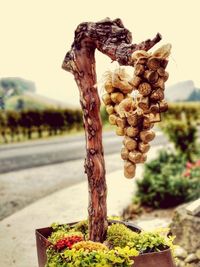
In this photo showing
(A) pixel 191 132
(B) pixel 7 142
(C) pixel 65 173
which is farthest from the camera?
(B) pixel 7 142

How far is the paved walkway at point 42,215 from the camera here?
19.0 ft

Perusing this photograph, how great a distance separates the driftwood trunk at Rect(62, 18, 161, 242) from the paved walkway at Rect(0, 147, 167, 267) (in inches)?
88.4

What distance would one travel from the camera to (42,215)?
7.65 metres

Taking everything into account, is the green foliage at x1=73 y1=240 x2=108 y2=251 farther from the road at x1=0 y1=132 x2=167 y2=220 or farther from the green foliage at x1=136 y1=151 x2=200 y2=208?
the green foliage at x1=136 y1=151 x2=200 y2=208

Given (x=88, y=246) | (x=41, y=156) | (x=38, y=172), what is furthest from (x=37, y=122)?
(x=88, y=246)

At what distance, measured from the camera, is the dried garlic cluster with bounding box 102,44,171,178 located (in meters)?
2.70

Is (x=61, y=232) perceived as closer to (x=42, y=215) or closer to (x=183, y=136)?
(x=42, y=215)

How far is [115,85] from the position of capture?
3164mm

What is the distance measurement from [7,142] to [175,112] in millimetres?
18348

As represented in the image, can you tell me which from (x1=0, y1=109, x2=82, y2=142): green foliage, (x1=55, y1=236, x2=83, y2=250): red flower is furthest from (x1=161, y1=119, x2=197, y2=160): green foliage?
(x1=0, y1=109, x2=82, y2=142): green foliage

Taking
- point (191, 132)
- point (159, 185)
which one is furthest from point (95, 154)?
point (191, 132)

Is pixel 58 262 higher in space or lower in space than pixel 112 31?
lower

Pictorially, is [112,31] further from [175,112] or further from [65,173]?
[175,112]

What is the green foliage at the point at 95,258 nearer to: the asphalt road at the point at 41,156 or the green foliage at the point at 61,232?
the green foliage at the point at 61,232
